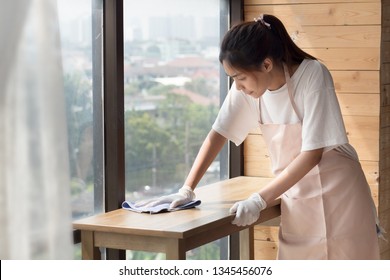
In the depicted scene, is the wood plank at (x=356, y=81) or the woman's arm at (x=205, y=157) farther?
the wood plank at (x=356, y=81)

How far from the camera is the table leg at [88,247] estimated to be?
2667 mm

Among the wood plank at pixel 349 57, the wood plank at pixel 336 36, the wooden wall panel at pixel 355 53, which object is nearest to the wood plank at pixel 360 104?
the wooden wall panel at pixel 355 53

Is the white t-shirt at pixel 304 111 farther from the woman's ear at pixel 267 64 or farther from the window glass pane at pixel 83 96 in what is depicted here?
the window glass pane at pixel 83 96

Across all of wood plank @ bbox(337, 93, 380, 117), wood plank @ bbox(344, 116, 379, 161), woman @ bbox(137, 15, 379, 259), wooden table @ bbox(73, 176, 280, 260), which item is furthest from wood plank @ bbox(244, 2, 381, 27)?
wooden table @ bbox(73, 176, 280, 260)

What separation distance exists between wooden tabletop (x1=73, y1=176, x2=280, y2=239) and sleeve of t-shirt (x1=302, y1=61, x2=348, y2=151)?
31 centimetres

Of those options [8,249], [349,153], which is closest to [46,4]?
[8,249]

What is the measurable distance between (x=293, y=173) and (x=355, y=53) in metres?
1.03

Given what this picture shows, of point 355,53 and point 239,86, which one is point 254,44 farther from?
point 355,53

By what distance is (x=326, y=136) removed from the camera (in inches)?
110

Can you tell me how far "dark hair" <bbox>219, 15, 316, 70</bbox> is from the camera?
9.23ft

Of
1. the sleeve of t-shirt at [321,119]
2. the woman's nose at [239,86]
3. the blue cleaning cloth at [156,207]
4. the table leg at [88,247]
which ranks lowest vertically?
the table leg at [88,247]

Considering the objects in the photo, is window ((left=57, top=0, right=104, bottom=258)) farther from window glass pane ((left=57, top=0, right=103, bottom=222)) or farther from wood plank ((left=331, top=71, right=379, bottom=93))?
wood plank ((left=331, top=71, right=379, bottom=93))
